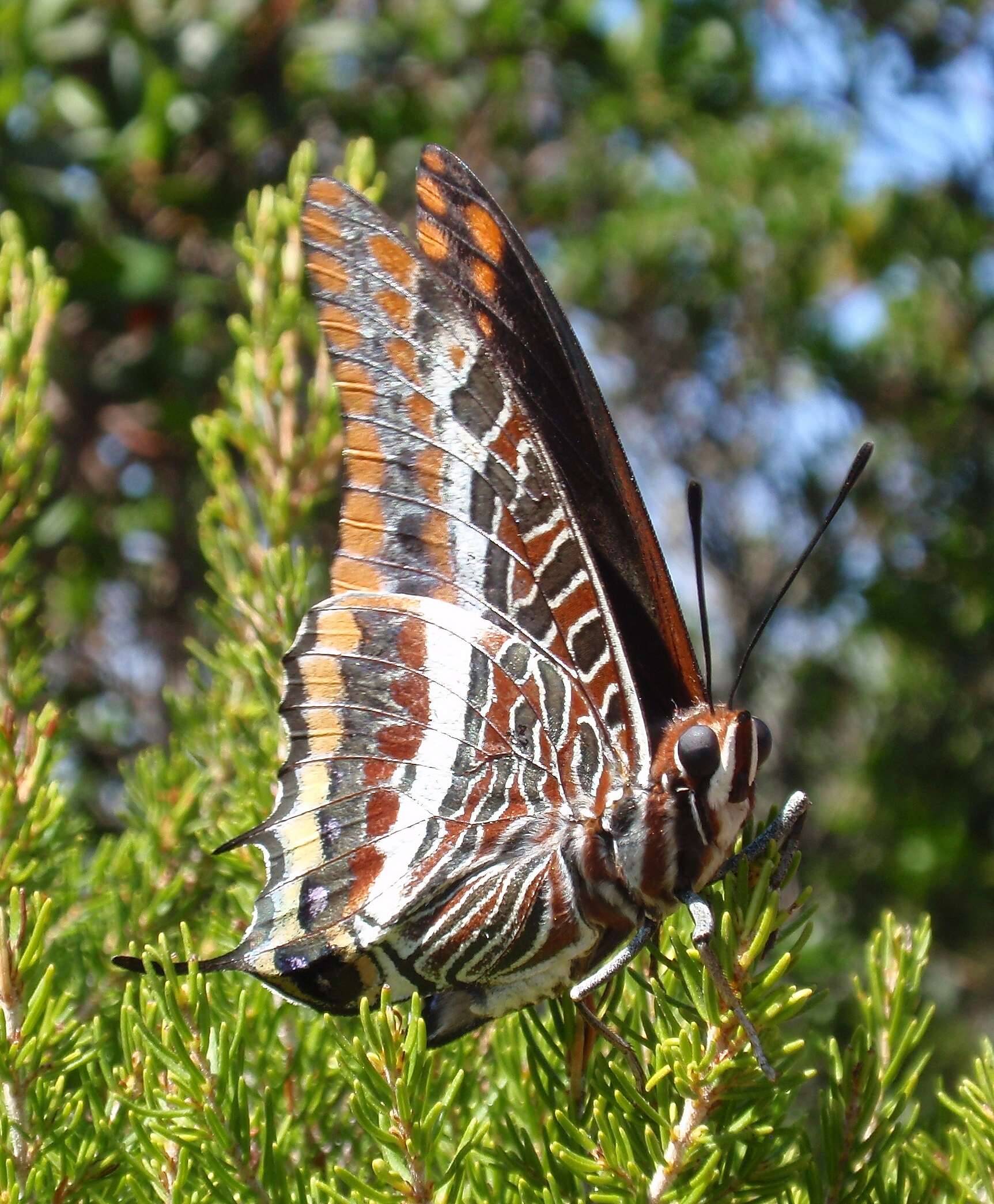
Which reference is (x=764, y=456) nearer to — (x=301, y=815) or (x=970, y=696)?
(x=970, y=696)

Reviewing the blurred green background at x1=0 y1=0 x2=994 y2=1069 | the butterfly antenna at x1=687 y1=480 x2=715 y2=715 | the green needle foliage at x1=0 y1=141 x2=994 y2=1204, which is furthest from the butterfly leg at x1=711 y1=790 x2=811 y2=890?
the blurred green background at x1=0 y1=0 x2=994 y2=1069

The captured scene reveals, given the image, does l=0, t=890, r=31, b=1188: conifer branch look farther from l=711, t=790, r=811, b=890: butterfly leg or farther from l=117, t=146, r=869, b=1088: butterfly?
→ l=711, t=790, r=811, b=890: butterfly leg

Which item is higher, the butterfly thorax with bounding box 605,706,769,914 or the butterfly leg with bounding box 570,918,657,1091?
the butterfly thorax with bounding box 605,706,769,914

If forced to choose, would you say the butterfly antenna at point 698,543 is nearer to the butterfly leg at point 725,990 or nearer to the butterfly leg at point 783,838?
the butterfly leg at point 783,838

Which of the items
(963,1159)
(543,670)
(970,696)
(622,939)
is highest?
(970,696)

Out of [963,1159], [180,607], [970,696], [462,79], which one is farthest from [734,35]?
[963,1159]

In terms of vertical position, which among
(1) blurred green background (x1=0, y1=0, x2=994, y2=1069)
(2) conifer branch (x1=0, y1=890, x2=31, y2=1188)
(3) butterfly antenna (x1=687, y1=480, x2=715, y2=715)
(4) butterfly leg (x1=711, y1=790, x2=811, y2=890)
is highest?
(1) blurred green background (x1=0, y1=0, x2=994, y2=1069)
